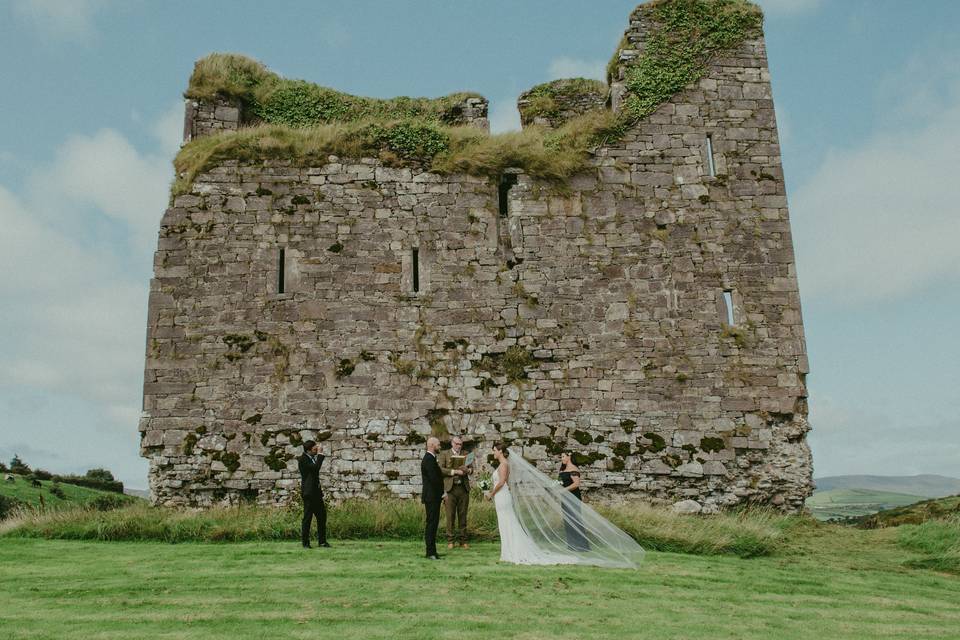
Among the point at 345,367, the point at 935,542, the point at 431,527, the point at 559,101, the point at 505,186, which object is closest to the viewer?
the point at 431,527

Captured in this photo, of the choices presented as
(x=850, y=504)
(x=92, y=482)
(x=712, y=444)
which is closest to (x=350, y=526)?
(x=712, y=444)

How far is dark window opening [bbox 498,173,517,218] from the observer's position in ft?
49.2

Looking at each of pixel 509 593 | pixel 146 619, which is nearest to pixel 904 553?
pixel 509 593

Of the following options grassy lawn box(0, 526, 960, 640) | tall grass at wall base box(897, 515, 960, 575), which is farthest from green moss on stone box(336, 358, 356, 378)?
tall grass at wall base box(897, 515, 960, 575)

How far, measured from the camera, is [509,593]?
24.1 ft

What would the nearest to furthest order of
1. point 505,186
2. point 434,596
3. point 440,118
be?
point 434,596, point 505,186, point 440,118

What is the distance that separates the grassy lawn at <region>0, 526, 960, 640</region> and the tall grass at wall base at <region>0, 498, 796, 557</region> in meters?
0.54

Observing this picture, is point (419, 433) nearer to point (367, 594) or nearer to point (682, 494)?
point (682, 494)

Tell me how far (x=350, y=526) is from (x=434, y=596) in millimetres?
4419

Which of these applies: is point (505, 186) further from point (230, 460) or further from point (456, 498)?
point (230, 460)

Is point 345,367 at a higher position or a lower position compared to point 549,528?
higher

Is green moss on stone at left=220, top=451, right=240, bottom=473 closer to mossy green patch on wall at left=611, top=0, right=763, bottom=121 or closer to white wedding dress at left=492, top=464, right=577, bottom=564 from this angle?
white wedding dress at left=492, top=464, right=577, bottom=564

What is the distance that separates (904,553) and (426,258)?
961 cm

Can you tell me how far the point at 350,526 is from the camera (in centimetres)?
1127
